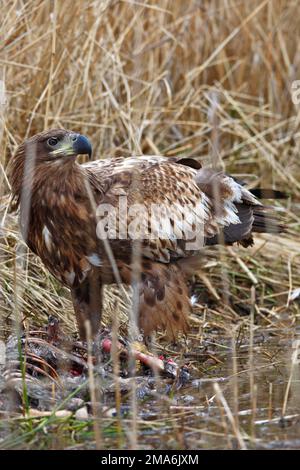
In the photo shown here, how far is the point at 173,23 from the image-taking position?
6.92 m

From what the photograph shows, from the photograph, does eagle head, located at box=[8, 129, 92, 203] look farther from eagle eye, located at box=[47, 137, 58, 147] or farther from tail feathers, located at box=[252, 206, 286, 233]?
tail feathers, located at box=[252, 206, 286, 233]

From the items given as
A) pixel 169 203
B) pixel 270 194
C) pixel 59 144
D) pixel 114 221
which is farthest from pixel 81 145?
pixel 270 194

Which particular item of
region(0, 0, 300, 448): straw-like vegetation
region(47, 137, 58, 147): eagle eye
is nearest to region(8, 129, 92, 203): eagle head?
region(47, 137, 58, 147): eagle eye

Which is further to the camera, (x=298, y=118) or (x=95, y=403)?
(x=298, y=118)

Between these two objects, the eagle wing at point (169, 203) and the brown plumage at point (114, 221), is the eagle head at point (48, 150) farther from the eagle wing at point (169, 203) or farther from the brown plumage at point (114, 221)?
the eagle wing at point (169, 203)

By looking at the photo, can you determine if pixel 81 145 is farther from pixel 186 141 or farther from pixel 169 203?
pixel 186 141

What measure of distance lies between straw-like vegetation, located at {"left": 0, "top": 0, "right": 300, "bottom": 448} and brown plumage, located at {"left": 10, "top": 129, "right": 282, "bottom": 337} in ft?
0.61

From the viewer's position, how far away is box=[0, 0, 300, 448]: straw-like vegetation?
3.56 meters

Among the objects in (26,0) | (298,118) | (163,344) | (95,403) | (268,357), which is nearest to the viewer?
(95,403)

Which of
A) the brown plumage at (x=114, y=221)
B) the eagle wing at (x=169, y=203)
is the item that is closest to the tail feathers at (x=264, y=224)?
the eagle wing at (x=169, y=203)

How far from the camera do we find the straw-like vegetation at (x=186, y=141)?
11.7 ft
